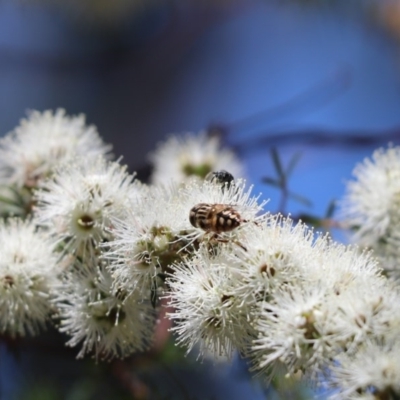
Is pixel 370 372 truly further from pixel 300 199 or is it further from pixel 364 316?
pixel 300 199

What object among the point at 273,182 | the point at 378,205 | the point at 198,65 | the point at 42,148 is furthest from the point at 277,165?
the point at 198,65

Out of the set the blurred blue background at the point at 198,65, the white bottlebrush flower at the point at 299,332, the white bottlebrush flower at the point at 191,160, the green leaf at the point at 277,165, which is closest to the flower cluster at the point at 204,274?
the white bottlebrush flower at the point at 299,332

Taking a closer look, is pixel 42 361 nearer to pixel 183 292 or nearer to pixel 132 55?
pixel 183 292

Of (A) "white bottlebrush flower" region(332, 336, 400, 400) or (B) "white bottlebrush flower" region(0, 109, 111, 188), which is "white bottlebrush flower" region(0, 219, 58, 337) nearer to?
(B) "white bottlebrush flower" region(0, 109, 111, 188)

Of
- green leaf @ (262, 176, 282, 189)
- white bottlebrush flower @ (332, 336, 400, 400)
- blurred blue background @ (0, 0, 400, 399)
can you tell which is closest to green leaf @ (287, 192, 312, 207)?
green leaf @ (262, 176, 282, 189)

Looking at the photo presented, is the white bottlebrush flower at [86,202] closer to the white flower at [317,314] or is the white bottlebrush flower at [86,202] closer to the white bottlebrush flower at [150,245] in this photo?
the white bottlebrush flower at [150,245]

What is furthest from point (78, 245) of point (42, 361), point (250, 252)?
point (42, 361)
